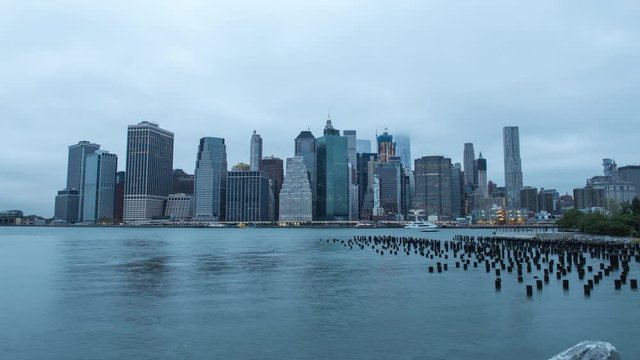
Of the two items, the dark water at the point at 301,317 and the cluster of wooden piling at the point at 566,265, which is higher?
the cluster of wooden piling at the point at 566,265

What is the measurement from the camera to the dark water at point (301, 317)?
2336 centimetres

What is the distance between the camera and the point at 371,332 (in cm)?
2633

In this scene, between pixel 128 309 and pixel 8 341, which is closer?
pixel 8 341

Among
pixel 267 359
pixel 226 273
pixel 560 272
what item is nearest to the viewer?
pixel 267 359

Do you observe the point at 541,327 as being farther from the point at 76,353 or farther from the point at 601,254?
the point at 601,254

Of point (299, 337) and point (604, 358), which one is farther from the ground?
point (604, 358)

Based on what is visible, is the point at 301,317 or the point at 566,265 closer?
the point at 301,317

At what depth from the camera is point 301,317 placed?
3025cm

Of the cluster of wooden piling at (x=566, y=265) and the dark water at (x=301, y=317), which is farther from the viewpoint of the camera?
the cluster of wooden piling at (x=566, y=265)

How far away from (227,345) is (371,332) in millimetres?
7078

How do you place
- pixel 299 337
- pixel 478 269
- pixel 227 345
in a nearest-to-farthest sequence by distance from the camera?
1. pixel 227 345
2. pixel 299 337
3. pixel 478 269

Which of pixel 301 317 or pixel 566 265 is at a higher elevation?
pixel 566 265

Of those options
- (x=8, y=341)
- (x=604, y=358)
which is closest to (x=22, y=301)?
(x=8, y=341)

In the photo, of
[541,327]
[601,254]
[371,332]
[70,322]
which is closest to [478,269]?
[601,254]
